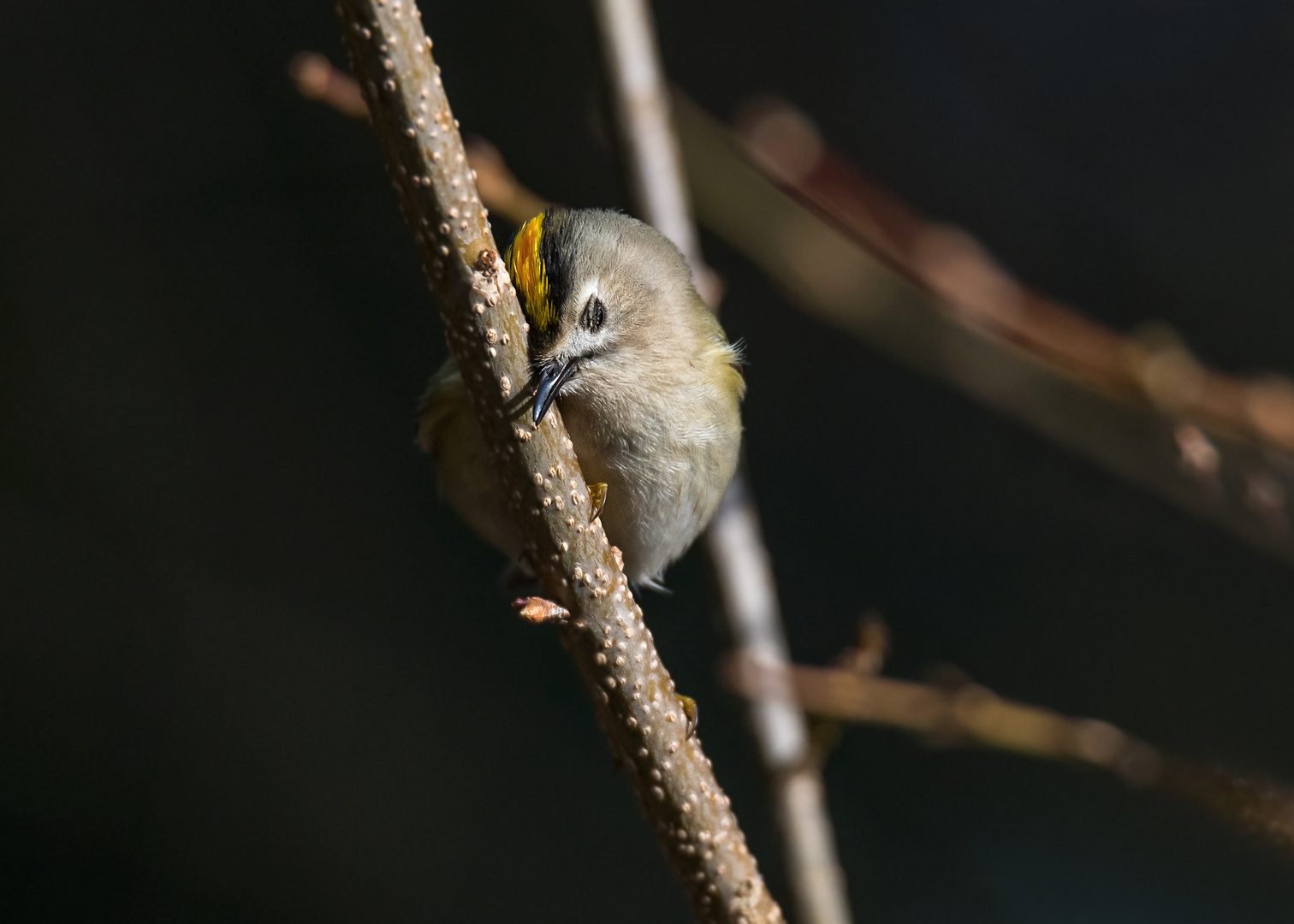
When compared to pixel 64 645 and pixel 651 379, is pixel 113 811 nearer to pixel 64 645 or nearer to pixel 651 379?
pixel 64 645

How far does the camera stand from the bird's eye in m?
1.53

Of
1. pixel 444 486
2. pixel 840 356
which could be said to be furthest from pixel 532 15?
pixel 444 486

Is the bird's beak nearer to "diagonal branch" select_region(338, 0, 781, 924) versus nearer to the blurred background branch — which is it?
"diagonal branch" select_region(338, 0, 781, 924)

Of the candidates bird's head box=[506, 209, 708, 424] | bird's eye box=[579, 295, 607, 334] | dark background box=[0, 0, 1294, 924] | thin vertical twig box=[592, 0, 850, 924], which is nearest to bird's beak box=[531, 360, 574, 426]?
bird's head box=[506, 209, 708, 424]

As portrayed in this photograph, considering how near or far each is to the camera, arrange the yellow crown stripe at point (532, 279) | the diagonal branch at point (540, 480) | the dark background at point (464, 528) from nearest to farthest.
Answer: the diagonal branch at point (540, 480) → the yellow crown stripe at point (532, 279) → the dark background at point (464, 528)

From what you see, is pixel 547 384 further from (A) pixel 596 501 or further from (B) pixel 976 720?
(B) pixel 976 720

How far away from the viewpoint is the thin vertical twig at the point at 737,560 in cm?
156

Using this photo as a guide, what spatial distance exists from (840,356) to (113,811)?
2.39 meters

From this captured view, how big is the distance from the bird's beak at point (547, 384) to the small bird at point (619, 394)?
0.02 m

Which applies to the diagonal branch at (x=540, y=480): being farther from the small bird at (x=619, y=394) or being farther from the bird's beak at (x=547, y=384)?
the small bird at (x=619, y=394)

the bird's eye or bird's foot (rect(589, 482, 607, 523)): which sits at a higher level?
the bird's eye

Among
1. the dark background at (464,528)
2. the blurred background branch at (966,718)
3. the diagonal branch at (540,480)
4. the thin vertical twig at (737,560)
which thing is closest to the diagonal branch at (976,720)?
the blurred background branch at (966,718)

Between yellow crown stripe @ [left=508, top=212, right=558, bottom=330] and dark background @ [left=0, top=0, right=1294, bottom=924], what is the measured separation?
166 cm

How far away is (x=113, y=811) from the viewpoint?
314cm
